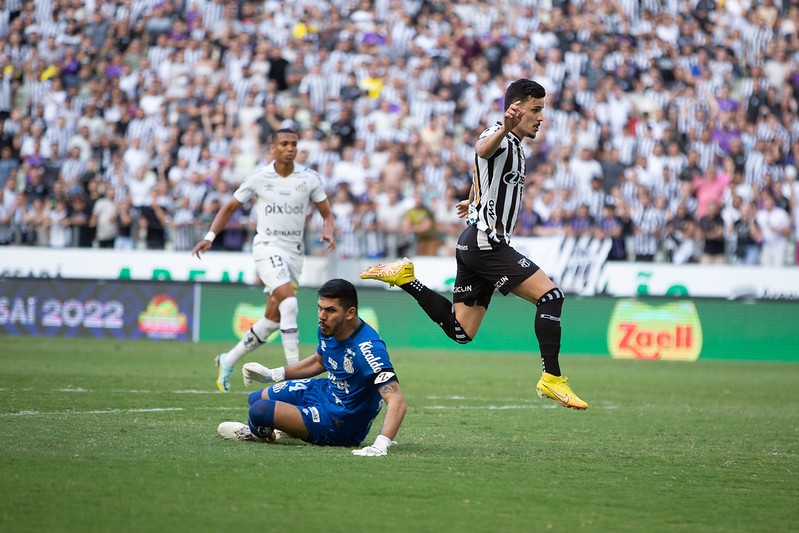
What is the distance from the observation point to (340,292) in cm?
687

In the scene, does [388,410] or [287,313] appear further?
[287,313]

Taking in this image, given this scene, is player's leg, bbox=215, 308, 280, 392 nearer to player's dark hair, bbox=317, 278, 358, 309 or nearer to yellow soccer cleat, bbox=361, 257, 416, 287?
yellow soccer cleat, bbox=361, 257, 416, 287

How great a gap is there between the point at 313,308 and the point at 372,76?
6190mm

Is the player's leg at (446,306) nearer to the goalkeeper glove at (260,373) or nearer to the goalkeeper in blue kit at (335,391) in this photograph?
the goalkeeper in blue kit at (335,391)

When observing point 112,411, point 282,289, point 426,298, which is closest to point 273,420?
point 426,298

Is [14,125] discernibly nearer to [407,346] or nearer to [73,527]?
[407,346]

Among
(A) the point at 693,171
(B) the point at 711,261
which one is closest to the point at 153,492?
(B) the point at 711,261

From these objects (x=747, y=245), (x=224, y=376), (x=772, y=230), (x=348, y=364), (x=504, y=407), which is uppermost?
(x=772, y=230)

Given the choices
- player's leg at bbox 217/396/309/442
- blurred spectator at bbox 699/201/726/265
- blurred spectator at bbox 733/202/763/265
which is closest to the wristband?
player's leg at bbox 217/396/309/442

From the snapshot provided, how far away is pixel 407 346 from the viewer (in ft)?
62.6

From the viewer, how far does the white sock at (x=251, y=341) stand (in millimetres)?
10703

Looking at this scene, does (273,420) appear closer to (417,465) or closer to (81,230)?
(417,465)

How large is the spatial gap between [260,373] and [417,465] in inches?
54.0

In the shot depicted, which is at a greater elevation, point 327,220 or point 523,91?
point 523,91
